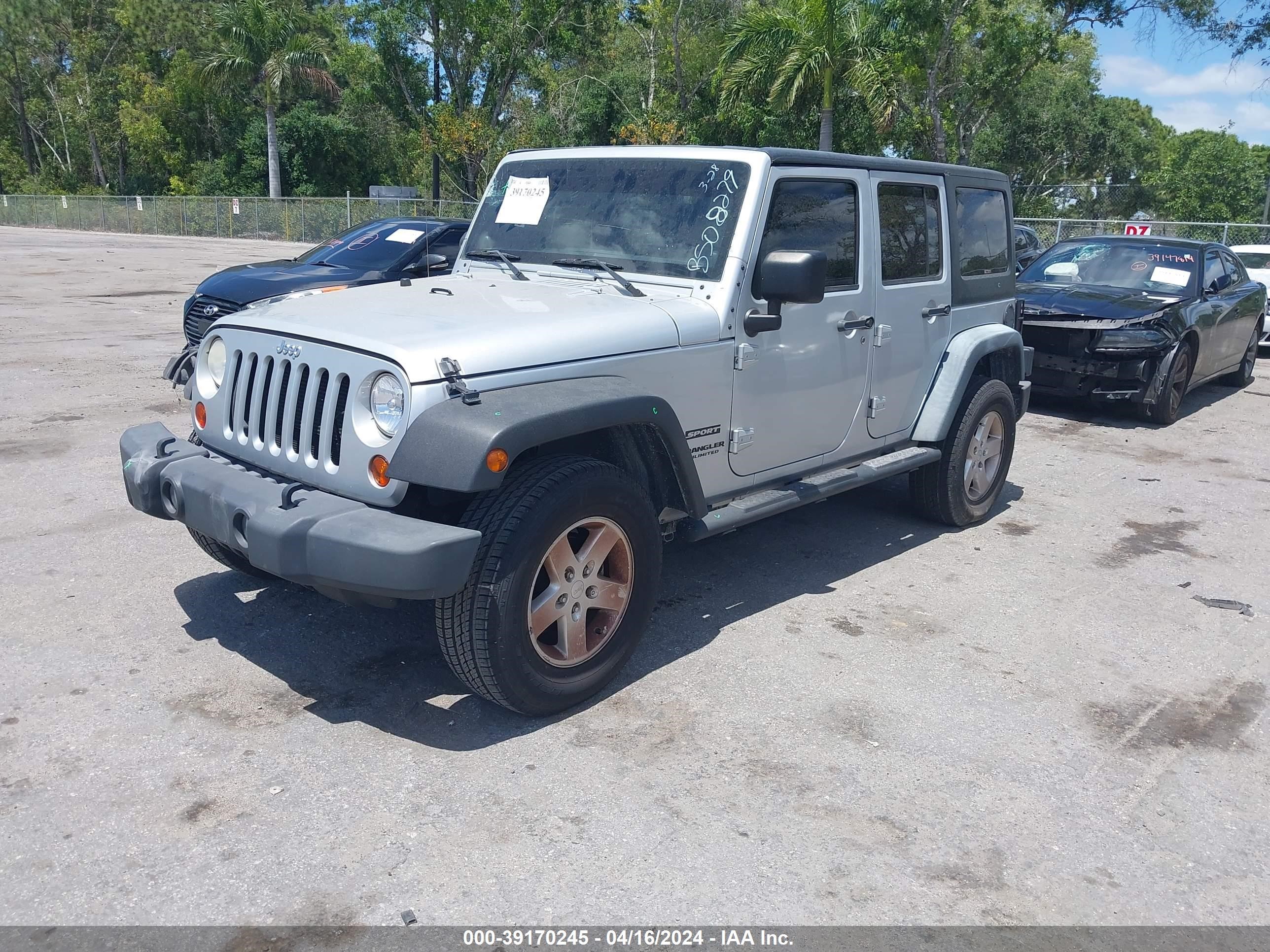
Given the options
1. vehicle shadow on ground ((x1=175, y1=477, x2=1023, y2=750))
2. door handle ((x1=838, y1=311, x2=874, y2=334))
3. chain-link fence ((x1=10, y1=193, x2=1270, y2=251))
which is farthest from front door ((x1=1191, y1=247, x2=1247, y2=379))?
chain-link fence ((x1=10, y1=193, x2=1270, y2=251))

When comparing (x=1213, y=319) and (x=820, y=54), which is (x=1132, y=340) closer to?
(x=1213, y=319)

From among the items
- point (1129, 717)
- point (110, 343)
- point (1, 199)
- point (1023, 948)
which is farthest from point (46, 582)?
point (1, 199)

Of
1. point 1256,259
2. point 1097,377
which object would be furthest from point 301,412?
point 1256,259

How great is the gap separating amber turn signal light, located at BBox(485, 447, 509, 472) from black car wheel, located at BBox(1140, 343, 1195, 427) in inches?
311

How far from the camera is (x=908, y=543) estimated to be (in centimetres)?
616

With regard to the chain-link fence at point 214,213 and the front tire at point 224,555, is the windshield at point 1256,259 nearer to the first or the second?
the front tire at point 224,555

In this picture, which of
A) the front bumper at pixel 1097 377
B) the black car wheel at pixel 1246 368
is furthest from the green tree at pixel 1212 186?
the front bumper at pixel 1097 377

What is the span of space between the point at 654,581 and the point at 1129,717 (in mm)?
1910

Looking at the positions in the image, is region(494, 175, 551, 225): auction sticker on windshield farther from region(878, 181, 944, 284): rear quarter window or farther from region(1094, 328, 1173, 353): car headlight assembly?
region(1094, 328, 1173, 353): car headlight assembly

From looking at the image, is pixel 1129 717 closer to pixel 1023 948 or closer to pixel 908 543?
pixel 1023 948

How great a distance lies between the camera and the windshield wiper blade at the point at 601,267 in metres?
4.44

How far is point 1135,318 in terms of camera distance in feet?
30.9

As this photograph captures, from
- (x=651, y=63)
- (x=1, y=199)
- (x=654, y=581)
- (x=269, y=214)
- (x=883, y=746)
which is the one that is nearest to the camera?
(x=883, y=746)

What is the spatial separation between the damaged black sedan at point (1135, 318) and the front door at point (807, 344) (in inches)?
198
